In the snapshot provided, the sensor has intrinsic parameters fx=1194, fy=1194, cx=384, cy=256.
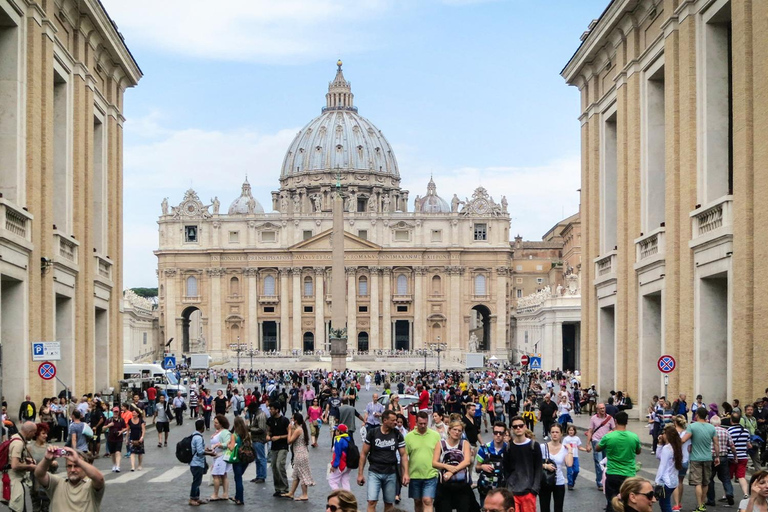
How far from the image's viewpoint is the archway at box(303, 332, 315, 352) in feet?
428

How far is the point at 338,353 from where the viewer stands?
258 feet

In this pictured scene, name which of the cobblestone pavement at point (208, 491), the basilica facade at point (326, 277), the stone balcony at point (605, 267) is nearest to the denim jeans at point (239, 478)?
the cobblestone pavement at point (208, 491)

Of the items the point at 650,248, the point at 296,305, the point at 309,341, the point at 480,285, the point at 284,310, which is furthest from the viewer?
the point at 309,341

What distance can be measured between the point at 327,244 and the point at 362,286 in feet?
20.8

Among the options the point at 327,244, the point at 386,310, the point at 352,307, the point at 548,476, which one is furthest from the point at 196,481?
the point at 386,310

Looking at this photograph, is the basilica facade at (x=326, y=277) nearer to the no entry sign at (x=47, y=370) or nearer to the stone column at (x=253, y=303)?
the stone column at (x=253, y=303)

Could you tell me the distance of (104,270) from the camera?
3778 centimetres

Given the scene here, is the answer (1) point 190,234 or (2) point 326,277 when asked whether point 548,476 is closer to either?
(2) point 326,277

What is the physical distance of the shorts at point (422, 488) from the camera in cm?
1360

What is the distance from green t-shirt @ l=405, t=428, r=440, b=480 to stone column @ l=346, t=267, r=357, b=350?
376ft

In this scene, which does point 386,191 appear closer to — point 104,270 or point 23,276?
point 104,270

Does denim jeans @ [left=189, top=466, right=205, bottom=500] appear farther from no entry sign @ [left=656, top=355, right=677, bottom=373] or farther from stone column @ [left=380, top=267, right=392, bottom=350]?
stone column @ [left=380, top=267, right=392, bottom=350]

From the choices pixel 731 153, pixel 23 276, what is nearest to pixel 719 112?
pixel 731 153

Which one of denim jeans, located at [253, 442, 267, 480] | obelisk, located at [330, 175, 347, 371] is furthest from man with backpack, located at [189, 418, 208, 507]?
obelisk, located at [330, 175, 347, 371]
